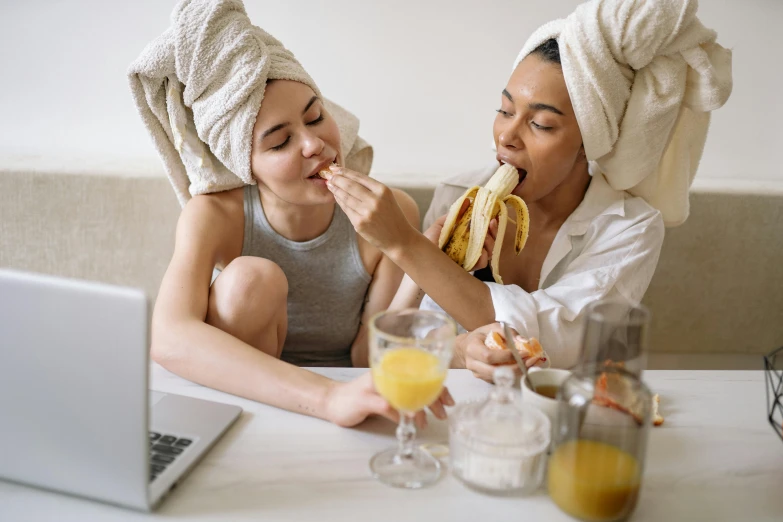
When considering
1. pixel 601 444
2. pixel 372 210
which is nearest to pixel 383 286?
pixel 372 210

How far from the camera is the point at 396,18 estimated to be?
2225 mm

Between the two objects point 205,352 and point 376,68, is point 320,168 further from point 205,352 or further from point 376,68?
point 376,68

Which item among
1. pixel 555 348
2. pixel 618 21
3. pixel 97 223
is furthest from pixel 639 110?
pixel 97 223

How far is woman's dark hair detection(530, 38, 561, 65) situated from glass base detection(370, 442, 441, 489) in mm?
986

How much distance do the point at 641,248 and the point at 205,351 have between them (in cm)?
102

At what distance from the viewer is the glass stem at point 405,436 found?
0.95m

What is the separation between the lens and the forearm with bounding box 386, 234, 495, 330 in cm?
145

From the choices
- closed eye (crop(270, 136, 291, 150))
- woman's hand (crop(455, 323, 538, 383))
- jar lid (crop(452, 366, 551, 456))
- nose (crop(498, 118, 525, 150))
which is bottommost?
woman's hand (crop(455, 323, 538, 383))

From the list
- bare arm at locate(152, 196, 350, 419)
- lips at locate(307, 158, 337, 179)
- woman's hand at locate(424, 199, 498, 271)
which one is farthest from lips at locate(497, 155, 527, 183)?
bare arm at locate(152, 196, 350, 419)

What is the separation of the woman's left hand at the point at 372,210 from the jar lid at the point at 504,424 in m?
0.54

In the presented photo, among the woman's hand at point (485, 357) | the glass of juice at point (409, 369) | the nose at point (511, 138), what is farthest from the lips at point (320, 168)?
the glass of juice at point (409, 369)

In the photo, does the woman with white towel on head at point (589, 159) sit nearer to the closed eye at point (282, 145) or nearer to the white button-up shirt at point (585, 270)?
the white button-up shirt at point (585, 270)

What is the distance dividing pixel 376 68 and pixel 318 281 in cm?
89

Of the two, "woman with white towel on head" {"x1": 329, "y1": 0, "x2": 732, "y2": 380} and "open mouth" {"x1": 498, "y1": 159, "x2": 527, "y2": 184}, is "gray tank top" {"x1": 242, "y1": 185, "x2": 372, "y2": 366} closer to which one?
"woman with white towel on head" {"x1": 329, "y1": 0, "x2": 732, "y2": 380}
